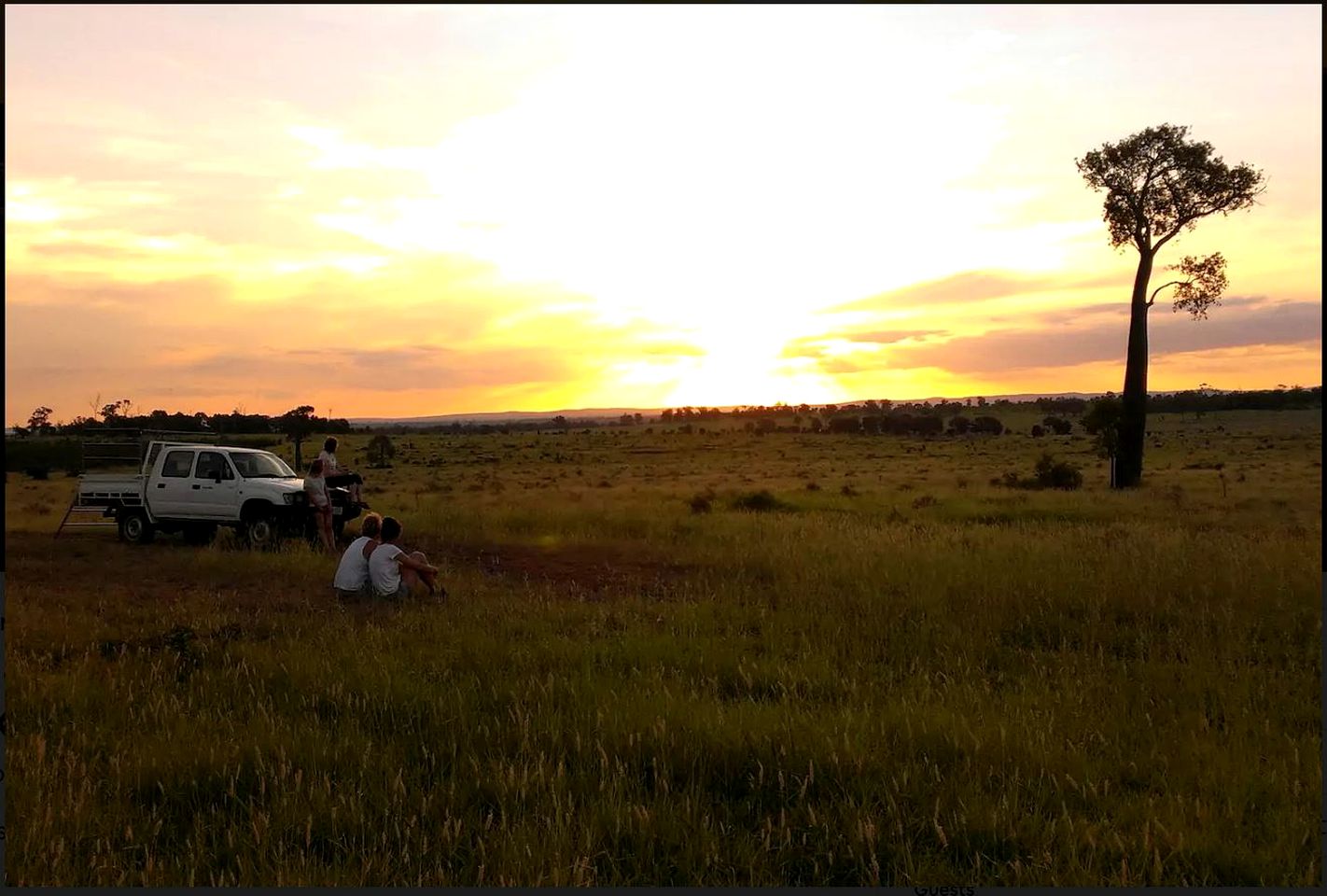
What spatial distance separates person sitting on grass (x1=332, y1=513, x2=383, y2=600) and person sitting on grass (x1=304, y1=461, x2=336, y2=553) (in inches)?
190

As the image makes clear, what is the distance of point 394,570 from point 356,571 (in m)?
0.52

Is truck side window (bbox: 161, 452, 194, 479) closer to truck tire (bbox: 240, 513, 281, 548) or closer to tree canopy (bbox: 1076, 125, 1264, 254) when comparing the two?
truck tire (bbox: 240, 513, 281, 548)

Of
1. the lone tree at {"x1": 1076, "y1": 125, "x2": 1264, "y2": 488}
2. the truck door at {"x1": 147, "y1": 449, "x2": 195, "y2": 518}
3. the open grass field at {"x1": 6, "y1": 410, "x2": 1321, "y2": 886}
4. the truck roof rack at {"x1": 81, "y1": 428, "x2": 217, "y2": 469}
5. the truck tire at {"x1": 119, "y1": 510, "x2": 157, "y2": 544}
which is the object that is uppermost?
the lone tree at {"x1": 1076, "y1": 125, "x2": 1264, "y2": 488}

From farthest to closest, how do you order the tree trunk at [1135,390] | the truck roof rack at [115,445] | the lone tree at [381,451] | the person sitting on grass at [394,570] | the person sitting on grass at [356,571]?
the lone tree at [381,451], the tree trunk at [1135,390], the truck roof rack at [115,445], the person sitting on grass at [356,571], the person sitting on grass at [394,570]

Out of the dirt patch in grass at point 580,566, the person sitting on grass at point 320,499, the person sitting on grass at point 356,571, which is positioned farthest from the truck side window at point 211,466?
the person sitting on grass at point 356,571

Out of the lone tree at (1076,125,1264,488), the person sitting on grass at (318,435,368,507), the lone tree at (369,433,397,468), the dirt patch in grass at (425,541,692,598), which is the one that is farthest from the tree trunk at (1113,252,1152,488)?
the lone tree at (369,433,397,468)

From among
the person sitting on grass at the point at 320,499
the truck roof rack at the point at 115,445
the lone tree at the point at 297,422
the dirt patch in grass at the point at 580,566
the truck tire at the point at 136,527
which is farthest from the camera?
the lone tree at the point at 297,422

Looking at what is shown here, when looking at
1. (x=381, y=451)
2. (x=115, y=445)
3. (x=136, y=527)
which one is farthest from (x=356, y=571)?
(x=381, y=451)

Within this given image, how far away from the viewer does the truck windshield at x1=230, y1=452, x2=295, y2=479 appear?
17312 mm

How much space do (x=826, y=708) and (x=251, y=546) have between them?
13.4 meters

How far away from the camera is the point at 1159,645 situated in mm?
7613

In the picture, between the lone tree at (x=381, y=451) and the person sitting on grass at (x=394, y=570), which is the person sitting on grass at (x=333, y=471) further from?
the lone tree at (x=381, y=451)

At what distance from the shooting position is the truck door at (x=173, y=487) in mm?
17234

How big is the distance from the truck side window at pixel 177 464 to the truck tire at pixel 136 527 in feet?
3.77
